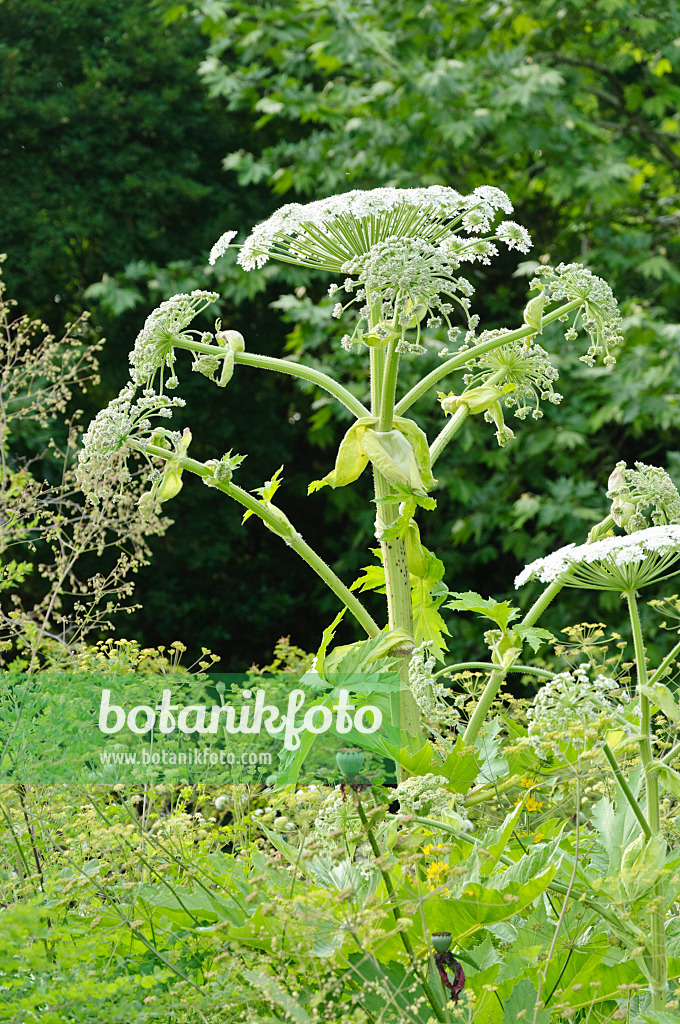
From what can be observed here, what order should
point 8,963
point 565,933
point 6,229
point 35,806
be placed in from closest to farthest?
point 8,963 → point 565,933 → point 35,806 → point 6,229

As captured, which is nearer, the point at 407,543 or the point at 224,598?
the point at 407,543

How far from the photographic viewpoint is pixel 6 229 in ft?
16.3

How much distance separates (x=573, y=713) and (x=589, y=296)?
724 millimetres

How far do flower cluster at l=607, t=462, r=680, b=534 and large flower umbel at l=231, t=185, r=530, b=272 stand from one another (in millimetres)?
425

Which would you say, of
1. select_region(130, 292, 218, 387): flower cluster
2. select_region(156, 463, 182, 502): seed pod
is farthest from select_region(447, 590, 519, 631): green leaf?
select_region(130, 292, 218, 387): flower cluster

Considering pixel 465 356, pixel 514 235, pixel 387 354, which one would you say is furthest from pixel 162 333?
pixel 514 235

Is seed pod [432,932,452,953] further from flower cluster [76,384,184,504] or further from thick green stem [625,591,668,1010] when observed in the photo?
flower cluster [76,384,184,504]

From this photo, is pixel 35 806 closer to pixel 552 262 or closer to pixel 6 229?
pixel 6 229

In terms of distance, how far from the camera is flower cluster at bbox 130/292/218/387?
1503 mm

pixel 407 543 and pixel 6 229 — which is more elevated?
pixel 6 229

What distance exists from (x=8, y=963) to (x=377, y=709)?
0.65 m

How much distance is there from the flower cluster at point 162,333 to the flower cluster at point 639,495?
69 cm

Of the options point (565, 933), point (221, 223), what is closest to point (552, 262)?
point (221, 223)

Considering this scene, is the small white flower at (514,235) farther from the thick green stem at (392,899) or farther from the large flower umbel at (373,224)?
the thick green stem at (392,899)
